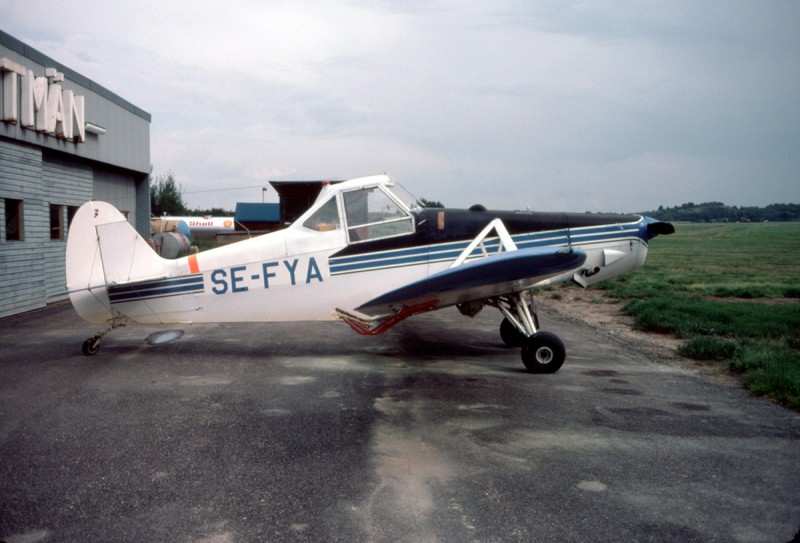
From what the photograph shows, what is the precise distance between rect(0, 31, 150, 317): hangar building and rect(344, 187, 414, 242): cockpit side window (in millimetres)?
8975

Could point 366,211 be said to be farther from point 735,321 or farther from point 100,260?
point 735,321

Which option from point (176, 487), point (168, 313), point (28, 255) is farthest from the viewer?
point (28, 255)

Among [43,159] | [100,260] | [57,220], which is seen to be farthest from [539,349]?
[57,220]

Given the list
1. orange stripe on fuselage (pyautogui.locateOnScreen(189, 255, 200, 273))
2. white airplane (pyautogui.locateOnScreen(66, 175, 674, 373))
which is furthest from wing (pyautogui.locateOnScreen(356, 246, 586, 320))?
orange stripe on fuselage (pyautogui.locateOnScreen(189, 255, 200, 273))

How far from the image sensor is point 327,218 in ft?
25.8

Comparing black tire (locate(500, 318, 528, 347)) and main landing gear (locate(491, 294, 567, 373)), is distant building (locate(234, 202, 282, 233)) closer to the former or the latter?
black tire (locate(500, 318, 528, 347))

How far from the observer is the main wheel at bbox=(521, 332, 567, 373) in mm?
7332

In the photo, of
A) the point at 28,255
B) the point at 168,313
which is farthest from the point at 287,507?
the point at 28,255

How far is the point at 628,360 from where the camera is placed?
853 centimetres

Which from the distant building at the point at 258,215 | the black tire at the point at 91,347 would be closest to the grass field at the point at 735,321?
the black tire at the point at 91,347

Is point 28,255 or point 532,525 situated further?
point 28,255

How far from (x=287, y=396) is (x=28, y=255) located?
1045 centimetres

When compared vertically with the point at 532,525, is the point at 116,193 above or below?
above

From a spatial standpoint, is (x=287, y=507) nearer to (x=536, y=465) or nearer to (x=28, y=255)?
(x=536, y=465)
